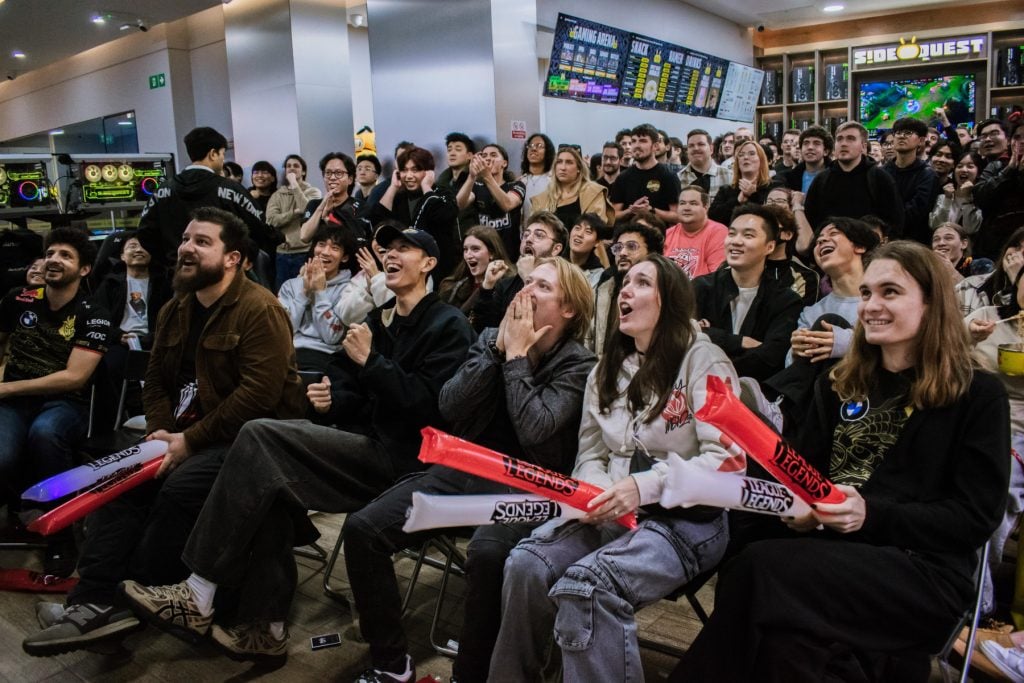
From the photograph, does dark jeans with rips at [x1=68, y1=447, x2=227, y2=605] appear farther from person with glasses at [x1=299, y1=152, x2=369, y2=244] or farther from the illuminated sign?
the illuminated sign

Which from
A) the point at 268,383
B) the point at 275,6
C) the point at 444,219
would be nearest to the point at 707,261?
the point at 444,219

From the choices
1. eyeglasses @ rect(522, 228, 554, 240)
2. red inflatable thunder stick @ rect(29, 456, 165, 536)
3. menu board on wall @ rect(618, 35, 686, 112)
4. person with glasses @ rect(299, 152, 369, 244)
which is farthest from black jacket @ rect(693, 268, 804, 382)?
menu board on wall @ rect(618, 35, 686, 112)

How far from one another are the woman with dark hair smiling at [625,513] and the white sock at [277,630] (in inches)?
36.5

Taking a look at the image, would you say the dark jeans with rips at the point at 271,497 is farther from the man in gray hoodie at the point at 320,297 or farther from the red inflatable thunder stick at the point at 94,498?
the man in gray hoodie at the point at 320,297

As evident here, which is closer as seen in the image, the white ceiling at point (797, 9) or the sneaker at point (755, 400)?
the sneaker at point (755, 400)

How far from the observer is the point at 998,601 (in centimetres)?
276

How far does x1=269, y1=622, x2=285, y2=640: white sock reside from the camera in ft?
8.62

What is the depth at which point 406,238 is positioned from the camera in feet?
10.0

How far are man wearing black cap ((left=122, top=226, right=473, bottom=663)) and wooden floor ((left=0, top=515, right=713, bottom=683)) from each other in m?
0.15

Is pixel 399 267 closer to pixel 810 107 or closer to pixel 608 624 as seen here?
pixel 608 624

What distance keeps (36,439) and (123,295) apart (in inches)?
50.6

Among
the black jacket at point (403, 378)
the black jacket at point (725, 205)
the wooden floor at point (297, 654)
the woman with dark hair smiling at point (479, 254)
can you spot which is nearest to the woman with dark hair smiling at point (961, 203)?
the black jacket at point (725, 205)

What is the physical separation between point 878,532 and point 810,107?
1105 centimetres

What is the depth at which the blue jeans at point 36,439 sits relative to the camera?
138 inches
